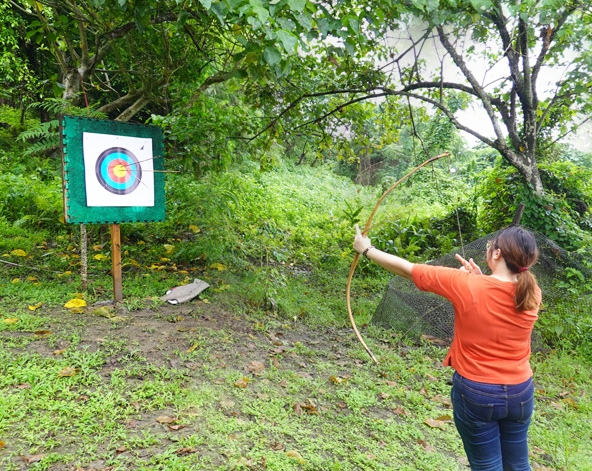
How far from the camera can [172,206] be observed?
6930mm

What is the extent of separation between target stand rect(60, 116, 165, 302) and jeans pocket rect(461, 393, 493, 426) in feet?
11.1

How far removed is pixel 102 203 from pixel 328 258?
4337 mm

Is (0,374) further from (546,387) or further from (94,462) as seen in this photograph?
→ (546,387)

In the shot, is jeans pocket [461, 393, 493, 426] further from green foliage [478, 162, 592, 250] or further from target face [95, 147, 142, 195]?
green foliage [478, 162, 592, 250]

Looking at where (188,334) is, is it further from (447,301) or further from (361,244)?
(447,301)

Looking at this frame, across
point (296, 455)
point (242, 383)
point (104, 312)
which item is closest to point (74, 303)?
point (104, 312)

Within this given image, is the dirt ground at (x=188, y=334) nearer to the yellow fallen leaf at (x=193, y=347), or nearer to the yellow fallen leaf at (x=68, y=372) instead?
the yellow fallen leaf at (x=193, y=347)

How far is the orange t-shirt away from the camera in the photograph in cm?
186

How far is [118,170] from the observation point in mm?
4262

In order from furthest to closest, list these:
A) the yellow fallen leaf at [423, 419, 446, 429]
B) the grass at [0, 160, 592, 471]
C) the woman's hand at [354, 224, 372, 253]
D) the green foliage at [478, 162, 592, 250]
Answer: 1. the green foliage at [478, 162, 592, 250]
2. the yellow fallen leaf at [423, 419, 446, 429]
3. the grass at [0, 160, 592, 471]
4. the woman's hand at [354, 224, 372, 253]

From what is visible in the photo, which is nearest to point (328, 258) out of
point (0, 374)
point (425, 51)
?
point (0, 374)

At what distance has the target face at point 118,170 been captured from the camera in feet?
13.6

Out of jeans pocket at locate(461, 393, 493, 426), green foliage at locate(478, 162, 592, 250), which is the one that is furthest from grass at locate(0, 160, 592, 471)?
green foliage at locate(478, 162, 592, 250)

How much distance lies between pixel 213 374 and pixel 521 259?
2.45 m
